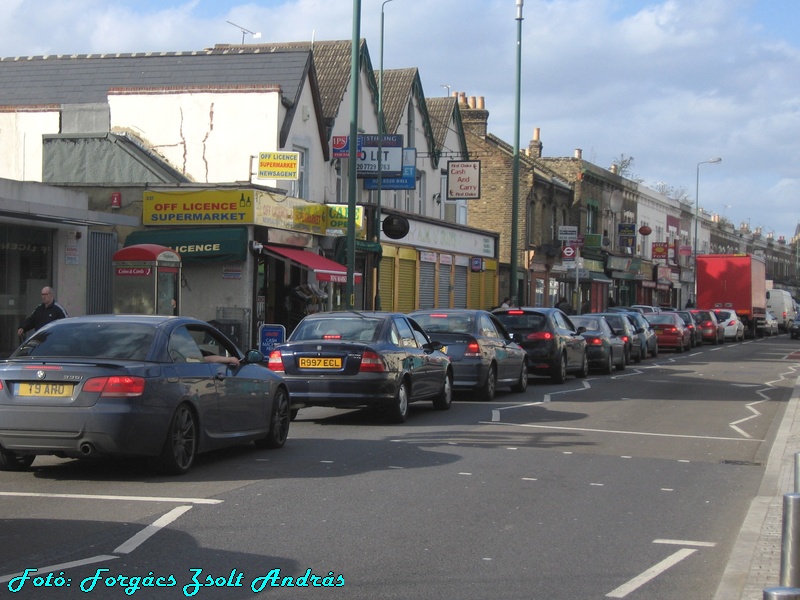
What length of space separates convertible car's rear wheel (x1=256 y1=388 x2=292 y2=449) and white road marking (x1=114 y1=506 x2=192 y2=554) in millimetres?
3536

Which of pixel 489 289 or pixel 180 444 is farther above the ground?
pixel 489 289

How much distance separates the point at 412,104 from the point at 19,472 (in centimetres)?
3215

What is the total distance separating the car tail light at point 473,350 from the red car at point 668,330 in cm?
2294

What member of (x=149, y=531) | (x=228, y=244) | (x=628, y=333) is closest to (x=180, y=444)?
(x=149, y=531)

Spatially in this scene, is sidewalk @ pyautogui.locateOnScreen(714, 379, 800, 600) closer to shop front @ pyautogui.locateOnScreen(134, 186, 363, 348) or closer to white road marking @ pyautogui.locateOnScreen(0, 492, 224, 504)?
white road marking @ pyautogui.locateOnScreen(0, 492, 224, 504)

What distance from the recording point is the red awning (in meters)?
28.7

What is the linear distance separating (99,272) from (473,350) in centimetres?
1097

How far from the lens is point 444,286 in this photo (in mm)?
44281

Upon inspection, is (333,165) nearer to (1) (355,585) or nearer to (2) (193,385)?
(2) (193,385)

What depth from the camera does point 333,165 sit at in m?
34.3

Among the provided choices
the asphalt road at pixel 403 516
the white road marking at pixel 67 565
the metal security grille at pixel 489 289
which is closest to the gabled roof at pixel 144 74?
the metal security grille at pixel 489 289

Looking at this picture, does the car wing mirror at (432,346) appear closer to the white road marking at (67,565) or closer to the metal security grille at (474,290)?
the white road marking at (67,565)

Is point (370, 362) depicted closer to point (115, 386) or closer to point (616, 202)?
point (115, 386)

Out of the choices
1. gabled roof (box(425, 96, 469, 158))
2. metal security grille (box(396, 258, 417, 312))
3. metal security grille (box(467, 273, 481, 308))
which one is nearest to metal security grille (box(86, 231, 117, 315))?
metal security grille (box(396, 258, 417, 312))
